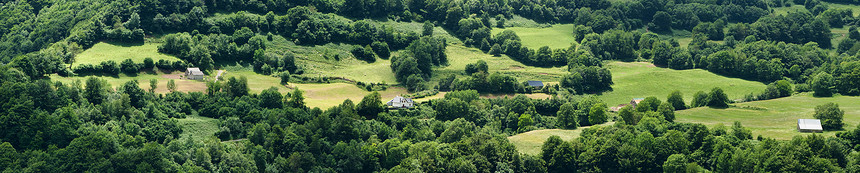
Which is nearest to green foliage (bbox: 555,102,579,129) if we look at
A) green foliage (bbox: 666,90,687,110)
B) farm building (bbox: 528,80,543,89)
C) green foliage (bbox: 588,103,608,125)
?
green foliage (bbox: 588,103,608,125)

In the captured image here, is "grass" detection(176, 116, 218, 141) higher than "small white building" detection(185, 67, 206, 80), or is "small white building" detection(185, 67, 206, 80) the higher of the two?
"small white building" detection(185, 67, 206, 80)

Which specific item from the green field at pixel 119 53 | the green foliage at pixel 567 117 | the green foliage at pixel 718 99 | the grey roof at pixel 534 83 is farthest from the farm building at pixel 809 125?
the green field at pixel 119 53

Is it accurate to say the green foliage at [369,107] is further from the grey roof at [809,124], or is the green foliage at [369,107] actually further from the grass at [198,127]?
the grey roof at [809,124]

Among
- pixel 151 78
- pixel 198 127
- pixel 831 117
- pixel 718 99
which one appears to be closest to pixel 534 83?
pixel 718 99

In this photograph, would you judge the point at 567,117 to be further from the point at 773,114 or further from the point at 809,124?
the point at 809,124

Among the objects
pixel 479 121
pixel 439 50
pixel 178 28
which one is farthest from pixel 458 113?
pixel 178 28

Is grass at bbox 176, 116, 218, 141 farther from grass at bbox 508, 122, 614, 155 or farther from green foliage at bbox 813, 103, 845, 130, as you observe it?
green foliage at bbox 813, 103, 845, 130

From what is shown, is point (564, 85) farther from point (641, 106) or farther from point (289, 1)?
point (289, 1)
